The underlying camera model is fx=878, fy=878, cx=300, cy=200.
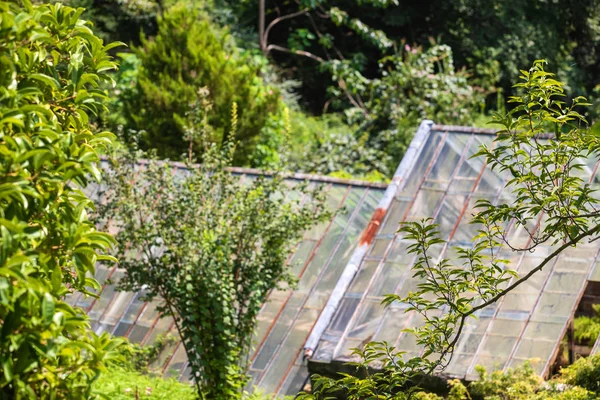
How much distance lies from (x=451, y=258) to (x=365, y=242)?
951 millimetres

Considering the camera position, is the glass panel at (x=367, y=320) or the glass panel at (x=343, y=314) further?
the glass panel at (x=343, y=314)

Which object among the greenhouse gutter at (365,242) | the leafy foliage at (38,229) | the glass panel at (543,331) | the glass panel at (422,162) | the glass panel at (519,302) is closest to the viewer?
the leafy foliage at (38,229)

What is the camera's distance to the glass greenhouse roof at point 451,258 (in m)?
7.55

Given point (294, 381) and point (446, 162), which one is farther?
point (446, 162)

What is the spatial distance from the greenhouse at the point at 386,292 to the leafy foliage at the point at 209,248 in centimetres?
54

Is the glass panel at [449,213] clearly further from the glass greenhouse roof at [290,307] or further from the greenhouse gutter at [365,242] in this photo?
the glass greenhouse roof at [290,307]

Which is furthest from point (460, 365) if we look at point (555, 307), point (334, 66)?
point (334, 66)

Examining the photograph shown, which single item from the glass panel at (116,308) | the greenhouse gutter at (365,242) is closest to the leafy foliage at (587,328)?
the greenhouse gutter at (365,242)

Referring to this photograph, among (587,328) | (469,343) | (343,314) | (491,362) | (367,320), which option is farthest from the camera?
(343,314)

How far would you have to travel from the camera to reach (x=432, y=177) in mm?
9742

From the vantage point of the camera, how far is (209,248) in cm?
767

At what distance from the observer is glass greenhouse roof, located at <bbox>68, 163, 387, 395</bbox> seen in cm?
884

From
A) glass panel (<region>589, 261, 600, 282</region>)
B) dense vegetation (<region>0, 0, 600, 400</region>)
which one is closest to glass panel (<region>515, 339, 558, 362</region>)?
dense vegetation (<region>0, 0, 600, 400</region>)

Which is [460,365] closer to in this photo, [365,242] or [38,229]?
[365,242]
